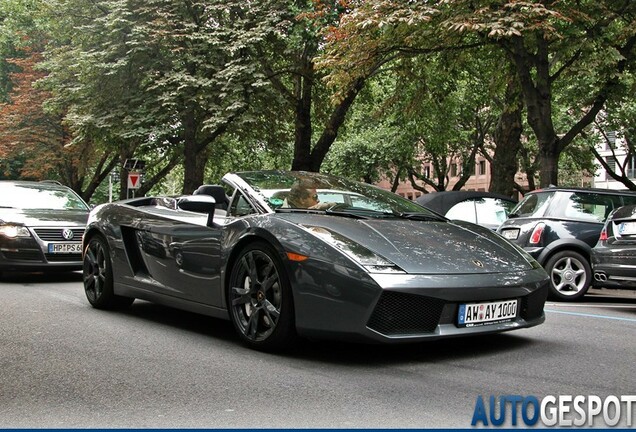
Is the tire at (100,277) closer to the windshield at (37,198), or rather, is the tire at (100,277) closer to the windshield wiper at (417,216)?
the windshield wiper at (417,216)

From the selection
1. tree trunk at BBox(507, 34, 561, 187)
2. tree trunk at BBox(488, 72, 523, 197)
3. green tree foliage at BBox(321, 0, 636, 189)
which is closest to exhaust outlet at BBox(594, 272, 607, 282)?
green tree foliage at BBox(321, 0, 636, 189)

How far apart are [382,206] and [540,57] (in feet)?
36.5

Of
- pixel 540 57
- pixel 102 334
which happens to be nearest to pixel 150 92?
pixel 540 57

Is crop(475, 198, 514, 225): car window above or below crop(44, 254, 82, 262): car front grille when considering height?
above

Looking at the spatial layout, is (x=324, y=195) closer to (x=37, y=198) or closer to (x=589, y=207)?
(x=589, y=207)

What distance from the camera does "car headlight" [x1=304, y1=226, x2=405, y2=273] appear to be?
4742 millimetres

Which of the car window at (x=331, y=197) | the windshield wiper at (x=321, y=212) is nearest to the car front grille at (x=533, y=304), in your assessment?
the windshield wiper at (x=321, y=212)

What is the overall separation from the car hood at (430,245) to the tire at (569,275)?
4.75 m

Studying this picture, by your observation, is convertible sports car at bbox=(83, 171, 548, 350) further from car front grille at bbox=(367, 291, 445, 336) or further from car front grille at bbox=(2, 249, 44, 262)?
car front grille at bbox=(2, 249, 44, 262)

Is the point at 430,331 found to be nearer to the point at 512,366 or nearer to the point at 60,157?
the point at 512,366

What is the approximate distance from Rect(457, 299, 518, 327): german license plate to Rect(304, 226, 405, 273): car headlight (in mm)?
511

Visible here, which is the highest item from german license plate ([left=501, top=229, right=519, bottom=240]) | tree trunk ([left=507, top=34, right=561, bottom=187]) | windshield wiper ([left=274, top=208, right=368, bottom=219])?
tree trunk ([left=507, top=34, right=561, bottom=187])

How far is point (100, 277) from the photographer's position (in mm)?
7676

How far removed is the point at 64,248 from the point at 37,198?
161cm
